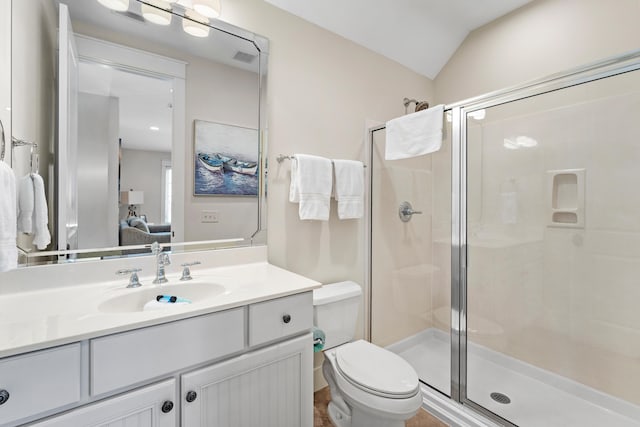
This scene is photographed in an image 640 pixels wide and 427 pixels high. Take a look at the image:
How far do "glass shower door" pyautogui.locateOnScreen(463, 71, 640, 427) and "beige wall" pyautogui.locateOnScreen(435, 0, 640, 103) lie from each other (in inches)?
15.0

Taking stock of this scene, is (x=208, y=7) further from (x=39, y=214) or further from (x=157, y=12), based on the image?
(x=39, y=214)

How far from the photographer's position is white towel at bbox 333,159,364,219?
1803mm

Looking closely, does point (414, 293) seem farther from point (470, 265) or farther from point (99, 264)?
point (99, 264)

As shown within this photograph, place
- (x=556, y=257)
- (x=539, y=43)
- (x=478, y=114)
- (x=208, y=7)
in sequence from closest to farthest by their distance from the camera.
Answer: (x=208, y=7)
(x=478, y=114)
(x=556, y=257)
(x=539, y=43)

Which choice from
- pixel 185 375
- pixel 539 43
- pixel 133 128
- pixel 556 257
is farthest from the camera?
pixel 539 43

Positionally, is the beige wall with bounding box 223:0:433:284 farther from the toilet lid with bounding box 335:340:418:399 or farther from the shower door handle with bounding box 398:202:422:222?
the toilet lid with bounding box 335:340:418:399

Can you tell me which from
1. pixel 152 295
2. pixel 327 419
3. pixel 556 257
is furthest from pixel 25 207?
pixel 556 257

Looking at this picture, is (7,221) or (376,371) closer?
(7,221)

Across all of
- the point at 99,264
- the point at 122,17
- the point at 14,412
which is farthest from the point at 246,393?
the point at 122,17

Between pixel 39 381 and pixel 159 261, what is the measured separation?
1.92 ft

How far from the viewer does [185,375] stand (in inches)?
35.2

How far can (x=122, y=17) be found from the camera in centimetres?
123

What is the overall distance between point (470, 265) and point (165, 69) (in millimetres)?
1965

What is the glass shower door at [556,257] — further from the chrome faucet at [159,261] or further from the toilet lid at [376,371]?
the chrome faucet at [159,261]
